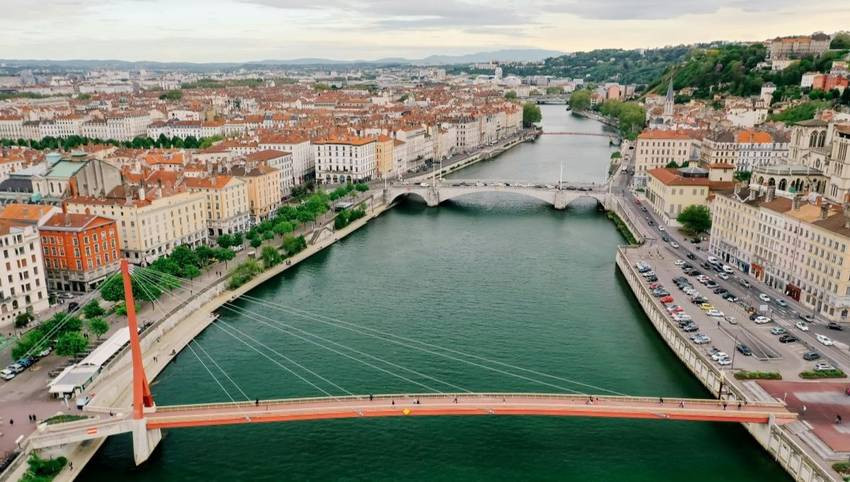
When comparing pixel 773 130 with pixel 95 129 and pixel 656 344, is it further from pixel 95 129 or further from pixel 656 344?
pixel 95 129

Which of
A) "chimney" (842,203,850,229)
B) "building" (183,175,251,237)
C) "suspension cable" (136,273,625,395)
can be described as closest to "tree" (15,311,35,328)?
"suspension cable" (136,273,625,395)

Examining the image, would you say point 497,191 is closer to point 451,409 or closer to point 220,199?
point 220,199

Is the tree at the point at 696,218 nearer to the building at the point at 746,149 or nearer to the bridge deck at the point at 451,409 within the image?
the building at the point at 746,149

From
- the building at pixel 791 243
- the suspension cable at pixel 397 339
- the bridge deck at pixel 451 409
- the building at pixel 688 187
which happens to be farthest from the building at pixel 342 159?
the bridge deck at pixel 451 409

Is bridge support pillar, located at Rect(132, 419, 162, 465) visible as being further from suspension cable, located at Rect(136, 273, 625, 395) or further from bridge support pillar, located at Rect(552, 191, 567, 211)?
bridge support pillar, located at Rect(552, 191, 567, 211)

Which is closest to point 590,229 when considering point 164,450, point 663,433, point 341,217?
point 341,217

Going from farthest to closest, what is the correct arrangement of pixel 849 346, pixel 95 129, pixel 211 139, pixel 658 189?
pixel 95 129, pixel 211 139, pixel 658 189, pixel 849 346
